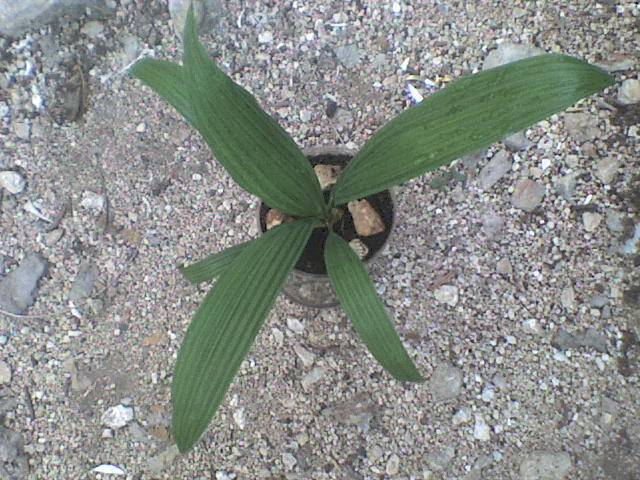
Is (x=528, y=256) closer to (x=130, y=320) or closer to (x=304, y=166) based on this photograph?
(x=304, y=166)

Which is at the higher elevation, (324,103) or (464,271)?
(324,103)

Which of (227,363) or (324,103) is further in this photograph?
(324,103)

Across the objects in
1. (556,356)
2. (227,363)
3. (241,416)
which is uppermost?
(227,363)

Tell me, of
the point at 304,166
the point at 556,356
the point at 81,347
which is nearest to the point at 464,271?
the point at 556,356

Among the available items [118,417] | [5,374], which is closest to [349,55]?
[118,417]

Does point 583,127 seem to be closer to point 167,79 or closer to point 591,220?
point 591,220

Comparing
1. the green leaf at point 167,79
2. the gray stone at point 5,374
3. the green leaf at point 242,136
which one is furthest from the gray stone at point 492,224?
the gray stone at point 5,374

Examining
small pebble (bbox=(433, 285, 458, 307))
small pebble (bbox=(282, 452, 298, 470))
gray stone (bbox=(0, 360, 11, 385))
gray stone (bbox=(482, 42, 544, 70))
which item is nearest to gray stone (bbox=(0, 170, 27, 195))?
gray stone (bbox=(0, 360, 11, 385))
